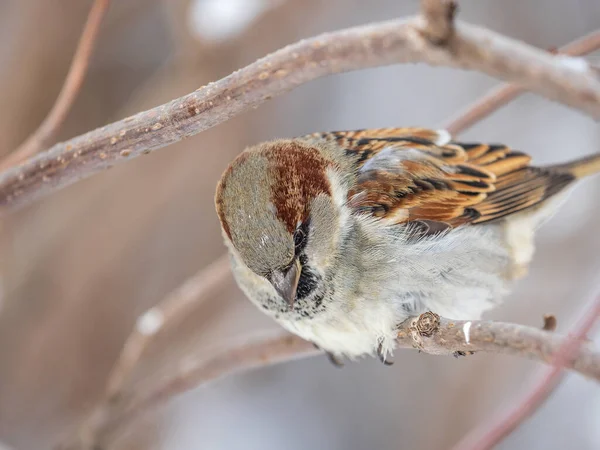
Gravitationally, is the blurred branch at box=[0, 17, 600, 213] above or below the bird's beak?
above

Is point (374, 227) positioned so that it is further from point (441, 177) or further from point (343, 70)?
point (343, 70)

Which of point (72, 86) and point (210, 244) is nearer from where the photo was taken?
point (72, 86)

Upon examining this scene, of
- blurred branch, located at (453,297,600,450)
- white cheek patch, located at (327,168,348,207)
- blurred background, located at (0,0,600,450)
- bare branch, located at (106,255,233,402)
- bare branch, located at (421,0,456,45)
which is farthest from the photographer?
blurred background, located at (0,0,600,450)

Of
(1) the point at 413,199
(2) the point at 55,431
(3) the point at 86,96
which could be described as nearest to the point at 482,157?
(1) the point at 413,199

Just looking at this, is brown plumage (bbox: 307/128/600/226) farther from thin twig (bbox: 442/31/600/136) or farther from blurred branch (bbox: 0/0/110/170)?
blurred branch (bbox: 0/0/110/170)

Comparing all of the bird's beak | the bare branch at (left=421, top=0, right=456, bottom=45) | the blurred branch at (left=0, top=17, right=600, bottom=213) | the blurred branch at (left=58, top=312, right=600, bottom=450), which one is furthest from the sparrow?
the bare branch at (left=421, top=0, right=456, bottom=45)

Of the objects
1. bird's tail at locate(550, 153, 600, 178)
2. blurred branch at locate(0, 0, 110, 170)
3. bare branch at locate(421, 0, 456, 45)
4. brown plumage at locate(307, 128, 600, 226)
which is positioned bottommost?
bird's tail at locate(550, 153, 600, 178)

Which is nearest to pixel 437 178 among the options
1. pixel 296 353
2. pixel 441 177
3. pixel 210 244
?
pixel 441 177

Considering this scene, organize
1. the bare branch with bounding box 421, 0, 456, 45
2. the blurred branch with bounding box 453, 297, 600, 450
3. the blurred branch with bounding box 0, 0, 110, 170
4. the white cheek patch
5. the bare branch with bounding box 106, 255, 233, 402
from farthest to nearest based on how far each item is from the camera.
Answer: the bare branch with bounding box 106, 255, 233, 402 < the white cheek patch < the blurred branch with bounding box 0, 0, 110, 170 < the bare branch with bounding box 421, 0, 456, 45 < the blurred branch with bounding box 453, 297, 600, 450
